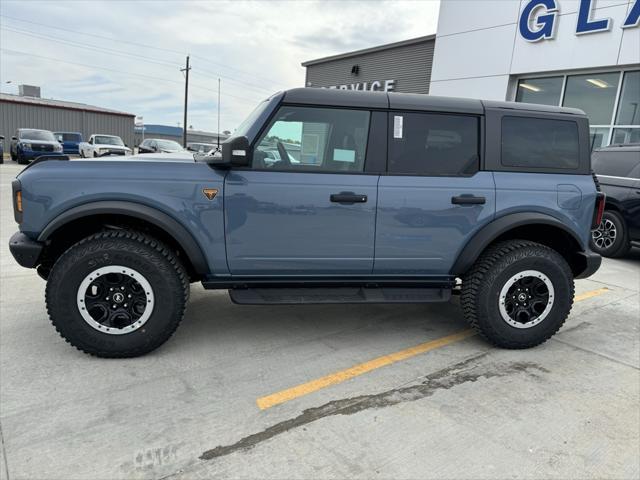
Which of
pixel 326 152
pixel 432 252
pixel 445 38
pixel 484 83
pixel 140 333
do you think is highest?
pixel 445 38

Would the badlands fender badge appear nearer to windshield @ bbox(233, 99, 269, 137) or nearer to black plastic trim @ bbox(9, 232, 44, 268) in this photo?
windshield @ bbox(233, 99, 269, 137)

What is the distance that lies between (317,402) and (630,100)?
38.4 feet

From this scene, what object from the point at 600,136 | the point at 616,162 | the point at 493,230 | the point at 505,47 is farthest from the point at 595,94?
the point at 493,230

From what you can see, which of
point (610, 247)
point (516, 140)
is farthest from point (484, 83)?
point (516, 140)

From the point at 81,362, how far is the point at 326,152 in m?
2.26

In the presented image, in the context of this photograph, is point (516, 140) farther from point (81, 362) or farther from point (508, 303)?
point (81, 362)

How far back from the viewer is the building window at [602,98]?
10.7 meters

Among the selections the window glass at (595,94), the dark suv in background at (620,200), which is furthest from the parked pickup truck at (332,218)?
the window glass at (595,94)

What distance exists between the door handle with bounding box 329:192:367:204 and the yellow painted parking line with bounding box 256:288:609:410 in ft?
3.86

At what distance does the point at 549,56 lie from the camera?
11.9m

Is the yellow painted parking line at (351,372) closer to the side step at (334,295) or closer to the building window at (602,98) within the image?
the side step at (334,295)

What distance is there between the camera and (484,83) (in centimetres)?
1352

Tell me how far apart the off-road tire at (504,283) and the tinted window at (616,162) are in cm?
471

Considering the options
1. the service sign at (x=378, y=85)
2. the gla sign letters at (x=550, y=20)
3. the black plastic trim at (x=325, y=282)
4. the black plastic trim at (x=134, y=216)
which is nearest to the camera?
the black plastic trim at (x=134, y=216)
